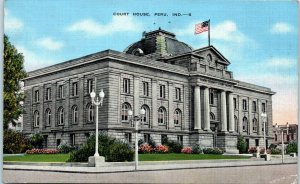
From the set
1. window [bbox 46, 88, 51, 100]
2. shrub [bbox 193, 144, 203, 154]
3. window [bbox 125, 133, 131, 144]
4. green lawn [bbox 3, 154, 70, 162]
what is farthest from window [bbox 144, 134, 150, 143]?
window [bbox 46, 88, 51, 100]

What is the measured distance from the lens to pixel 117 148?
13.4m

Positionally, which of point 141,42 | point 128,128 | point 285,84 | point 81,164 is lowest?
point 81,164

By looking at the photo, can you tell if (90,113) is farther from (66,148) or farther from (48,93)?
(48,93)

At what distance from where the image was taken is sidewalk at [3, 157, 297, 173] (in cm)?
1280

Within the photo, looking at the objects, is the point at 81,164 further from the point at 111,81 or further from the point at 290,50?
the point at 290,50

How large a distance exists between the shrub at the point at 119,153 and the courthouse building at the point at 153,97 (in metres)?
0.21

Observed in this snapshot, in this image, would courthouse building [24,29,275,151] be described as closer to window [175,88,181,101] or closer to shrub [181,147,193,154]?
window [175,88,181,101]

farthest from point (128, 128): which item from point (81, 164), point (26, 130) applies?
point (26, 130)

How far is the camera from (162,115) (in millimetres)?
Result: 14375

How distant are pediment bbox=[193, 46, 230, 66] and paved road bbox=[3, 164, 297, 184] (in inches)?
105

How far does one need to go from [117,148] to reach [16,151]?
2.39m

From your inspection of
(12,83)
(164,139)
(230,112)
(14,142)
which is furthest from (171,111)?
(12,83)

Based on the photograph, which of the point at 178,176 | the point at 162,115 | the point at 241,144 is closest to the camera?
the point at 178,176

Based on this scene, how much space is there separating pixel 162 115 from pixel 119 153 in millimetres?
1556
